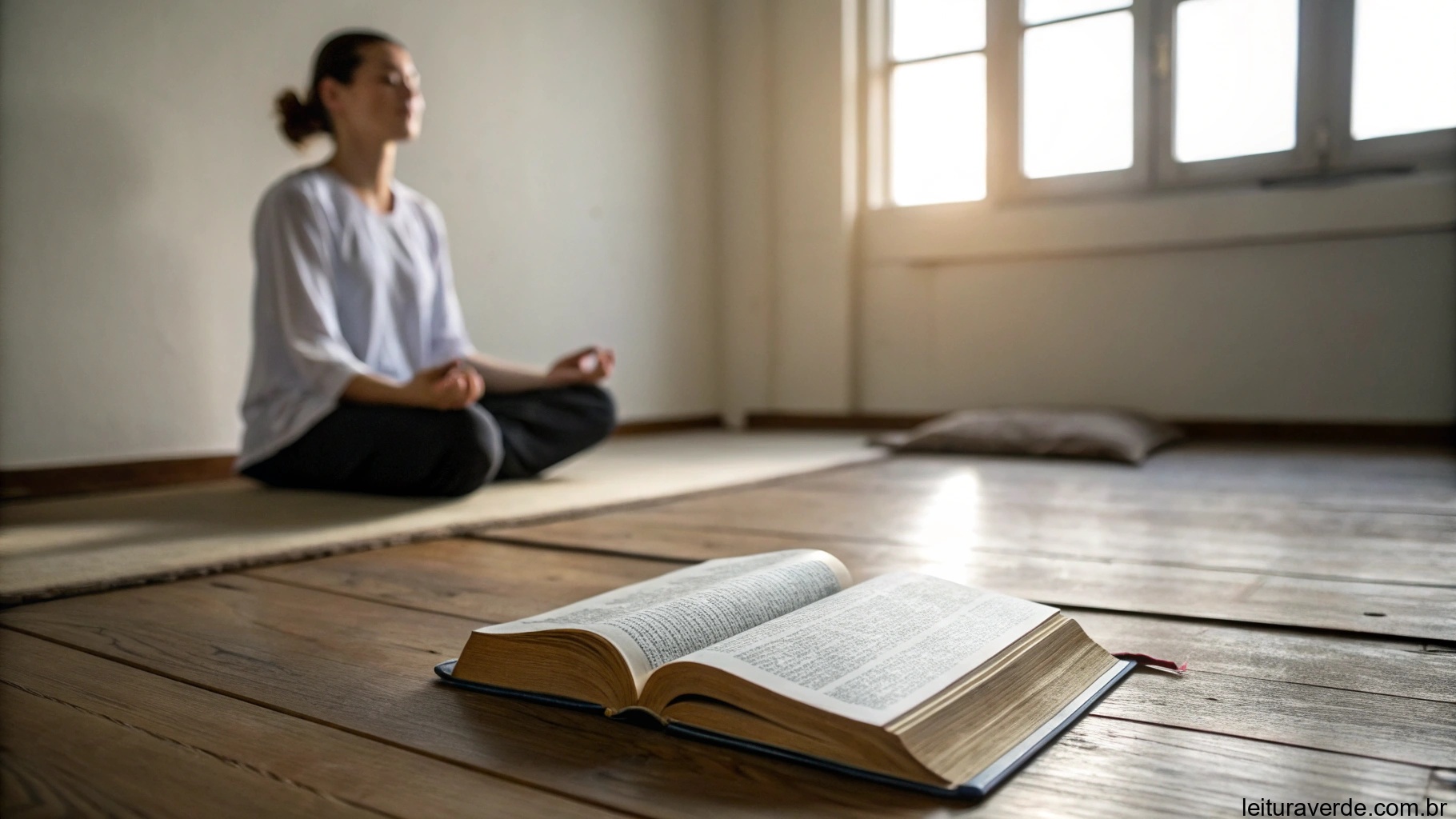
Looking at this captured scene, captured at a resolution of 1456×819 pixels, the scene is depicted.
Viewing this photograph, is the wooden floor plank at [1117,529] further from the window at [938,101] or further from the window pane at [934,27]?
the window pane at [934,27]

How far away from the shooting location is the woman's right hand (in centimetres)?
198

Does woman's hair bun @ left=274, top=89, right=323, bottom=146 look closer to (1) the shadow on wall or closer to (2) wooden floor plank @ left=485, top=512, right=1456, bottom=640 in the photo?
(1) the shadow on wall

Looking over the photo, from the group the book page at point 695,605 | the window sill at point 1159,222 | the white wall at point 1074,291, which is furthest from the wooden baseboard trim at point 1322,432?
the book page at point 695,605

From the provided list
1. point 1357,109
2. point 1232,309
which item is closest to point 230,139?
point 1232,309

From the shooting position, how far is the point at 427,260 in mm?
2543

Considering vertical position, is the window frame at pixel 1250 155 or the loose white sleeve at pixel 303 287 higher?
the window frame at pixel 1250 155

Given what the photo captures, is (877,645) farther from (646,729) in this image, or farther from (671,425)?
(671,425)

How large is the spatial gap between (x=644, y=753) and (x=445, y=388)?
1383 mm

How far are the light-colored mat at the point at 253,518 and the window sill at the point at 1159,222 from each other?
49.0 inches

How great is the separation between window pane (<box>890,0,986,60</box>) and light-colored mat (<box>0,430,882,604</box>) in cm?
184

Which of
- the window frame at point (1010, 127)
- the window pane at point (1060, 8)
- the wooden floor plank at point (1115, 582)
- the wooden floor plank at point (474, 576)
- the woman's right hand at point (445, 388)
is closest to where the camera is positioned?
the wooden floor plank at point (1115, 582)

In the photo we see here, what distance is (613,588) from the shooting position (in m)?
1.28

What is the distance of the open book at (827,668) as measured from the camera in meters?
0.64

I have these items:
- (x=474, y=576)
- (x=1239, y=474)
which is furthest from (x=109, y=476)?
(x=1239, y=474)
